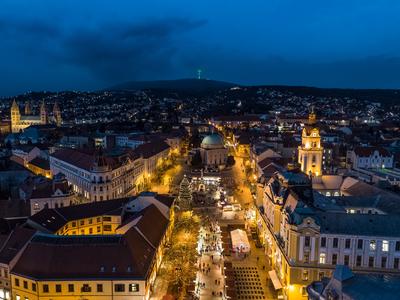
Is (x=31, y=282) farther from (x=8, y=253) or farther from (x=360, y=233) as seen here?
(x=360, y=233)

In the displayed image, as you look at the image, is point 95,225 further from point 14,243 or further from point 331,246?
point 331,246

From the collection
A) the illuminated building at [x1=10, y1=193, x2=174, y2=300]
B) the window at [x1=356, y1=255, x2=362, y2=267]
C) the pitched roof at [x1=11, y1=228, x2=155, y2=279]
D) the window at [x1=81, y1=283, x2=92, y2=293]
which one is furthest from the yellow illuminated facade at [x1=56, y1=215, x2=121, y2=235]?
the window at [x1=356, y1=255, x2=362, y2=267]

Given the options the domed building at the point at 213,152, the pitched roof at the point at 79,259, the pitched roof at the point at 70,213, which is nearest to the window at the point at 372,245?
the pitched roof at the point at 79,259

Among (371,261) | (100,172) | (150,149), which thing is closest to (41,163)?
(150,149)

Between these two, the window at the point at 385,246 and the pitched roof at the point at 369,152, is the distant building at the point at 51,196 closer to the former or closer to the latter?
the window at the point at 385,246

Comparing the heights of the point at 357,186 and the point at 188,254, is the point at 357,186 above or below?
above

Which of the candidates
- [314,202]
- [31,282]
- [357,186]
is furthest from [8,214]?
[357,186]
